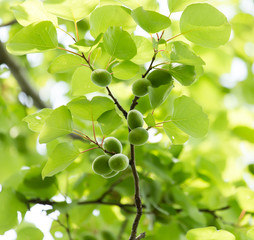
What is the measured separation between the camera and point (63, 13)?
0.81m

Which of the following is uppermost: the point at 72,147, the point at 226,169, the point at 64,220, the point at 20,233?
the point at 72,147

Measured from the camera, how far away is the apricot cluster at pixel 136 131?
0.79 meters

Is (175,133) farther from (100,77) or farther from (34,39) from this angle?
(34,39)

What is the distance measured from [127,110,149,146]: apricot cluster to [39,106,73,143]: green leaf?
0.17 m

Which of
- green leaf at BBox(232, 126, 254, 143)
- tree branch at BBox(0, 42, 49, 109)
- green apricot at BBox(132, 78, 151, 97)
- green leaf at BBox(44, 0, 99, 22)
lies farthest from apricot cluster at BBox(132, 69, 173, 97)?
green leaf at BBox(232, 126, 254, 143)

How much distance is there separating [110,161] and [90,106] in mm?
173

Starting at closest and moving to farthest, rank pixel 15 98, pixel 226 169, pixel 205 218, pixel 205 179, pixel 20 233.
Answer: pixel 20 233, pixel 205 218, pixel 205 179, pixel 226 169, pixel 15 98

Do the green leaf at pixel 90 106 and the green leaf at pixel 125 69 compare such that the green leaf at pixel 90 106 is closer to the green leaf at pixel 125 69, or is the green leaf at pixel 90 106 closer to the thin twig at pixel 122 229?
the green leaf at pixel 125 69

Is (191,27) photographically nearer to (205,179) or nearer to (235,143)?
(205,179)

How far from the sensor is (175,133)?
2.99 feet

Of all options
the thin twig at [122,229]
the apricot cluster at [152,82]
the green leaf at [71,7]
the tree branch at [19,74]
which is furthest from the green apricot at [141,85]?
the tree branch at [19,74]

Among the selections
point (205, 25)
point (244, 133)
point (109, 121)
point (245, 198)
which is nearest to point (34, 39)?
point (109, 121)

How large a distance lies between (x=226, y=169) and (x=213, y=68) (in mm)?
720

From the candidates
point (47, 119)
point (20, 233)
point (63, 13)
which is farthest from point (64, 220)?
point (63, 13)
